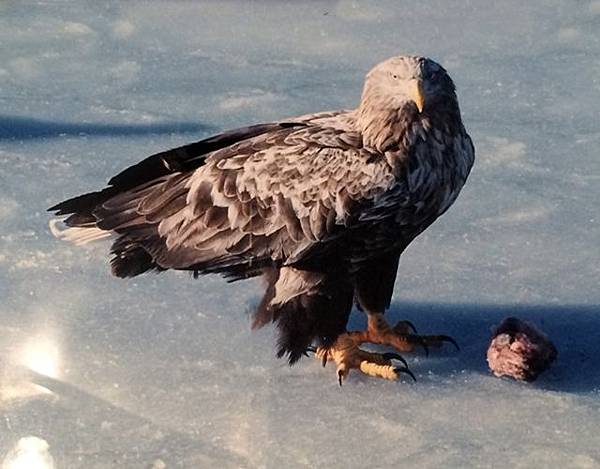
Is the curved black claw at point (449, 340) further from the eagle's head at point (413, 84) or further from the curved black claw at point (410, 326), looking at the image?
the eagle's head at point (413, 84)

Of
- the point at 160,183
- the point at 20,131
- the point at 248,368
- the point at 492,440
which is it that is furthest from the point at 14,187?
the point at 492,440

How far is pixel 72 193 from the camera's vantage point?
14.4 ft

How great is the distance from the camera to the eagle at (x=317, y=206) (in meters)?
3.31

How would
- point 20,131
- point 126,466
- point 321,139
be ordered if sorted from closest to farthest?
point 126,466 < point 321,139 < point 20,131

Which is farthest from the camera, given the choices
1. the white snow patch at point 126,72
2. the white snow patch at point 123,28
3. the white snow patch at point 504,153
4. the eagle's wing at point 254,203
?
the white snow patch at point 123,28

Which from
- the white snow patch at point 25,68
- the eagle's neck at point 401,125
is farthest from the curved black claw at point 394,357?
the white snow patch at point 25,68

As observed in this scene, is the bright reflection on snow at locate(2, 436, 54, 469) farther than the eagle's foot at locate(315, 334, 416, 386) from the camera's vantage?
No

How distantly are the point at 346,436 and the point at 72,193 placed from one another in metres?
1.65

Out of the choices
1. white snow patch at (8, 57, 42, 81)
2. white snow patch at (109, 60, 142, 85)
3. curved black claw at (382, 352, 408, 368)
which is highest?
white snow patch at (109, 60, 142, 85)

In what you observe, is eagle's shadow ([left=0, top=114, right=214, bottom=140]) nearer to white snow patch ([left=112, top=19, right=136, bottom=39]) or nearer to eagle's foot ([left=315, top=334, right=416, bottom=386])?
white snow patch ([left=112, top=19, right=136, bottom=39])

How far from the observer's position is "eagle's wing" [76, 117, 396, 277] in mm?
3303

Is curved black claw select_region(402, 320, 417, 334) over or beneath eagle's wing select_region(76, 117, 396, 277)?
beneath

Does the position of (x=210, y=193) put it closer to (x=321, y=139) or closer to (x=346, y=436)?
(x=321, y=139)

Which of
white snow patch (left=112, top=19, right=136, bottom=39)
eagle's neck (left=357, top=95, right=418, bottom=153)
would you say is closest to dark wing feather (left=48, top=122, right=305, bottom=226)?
eagle's neck (left=357, top=95, right=418, bottom=153)
